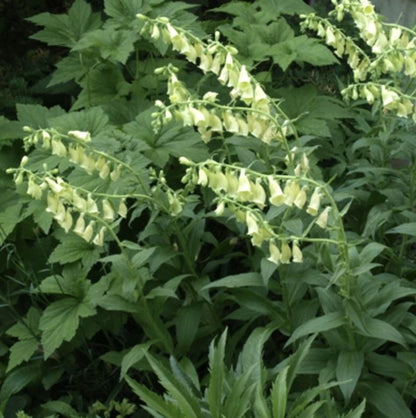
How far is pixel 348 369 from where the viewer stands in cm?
243

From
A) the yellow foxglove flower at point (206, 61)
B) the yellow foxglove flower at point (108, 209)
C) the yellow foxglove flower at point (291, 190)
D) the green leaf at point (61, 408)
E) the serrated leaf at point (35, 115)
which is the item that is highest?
the yellow foxglove flower at point (206, 61)

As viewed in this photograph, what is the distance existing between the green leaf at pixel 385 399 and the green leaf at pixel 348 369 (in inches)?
4.9

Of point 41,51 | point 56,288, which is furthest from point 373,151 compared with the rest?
point 41,51

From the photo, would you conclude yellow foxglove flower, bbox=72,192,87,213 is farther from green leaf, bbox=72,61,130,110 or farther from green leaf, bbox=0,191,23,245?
green leaf, bbox=72,61,130,110

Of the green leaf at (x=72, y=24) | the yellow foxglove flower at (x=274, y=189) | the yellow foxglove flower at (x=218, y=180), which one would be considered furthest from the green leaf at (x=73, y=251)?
the green leaf at (x=72, y=24)

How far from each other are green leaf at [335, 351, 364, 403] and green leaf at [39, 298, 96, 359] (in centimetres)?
96

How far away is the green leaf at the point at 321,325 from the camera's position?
7.86ft

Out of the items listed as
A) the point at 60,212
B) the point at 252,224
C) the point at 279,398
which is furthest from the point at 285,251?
the point at 60,212

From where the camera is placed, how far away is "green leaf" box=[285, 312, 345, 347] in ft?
7.86

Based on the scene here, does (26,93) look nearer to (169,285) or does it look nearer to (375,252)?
(169,285)

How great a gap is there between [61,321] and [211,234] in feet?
2.12

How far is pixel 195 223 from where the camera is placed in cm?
297

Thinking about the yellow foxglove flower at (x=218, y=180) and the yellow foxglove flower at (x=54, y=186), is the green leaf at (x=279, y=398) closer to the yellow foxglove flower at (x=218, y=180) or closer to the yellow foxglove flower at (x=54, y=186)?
the yellow foxglove flower at (x=218, y=180)

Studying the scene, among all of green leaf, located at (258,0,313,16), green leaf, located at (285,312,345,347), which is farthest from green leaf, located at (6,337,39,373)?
green leaf, located at (258,0,313,16)
